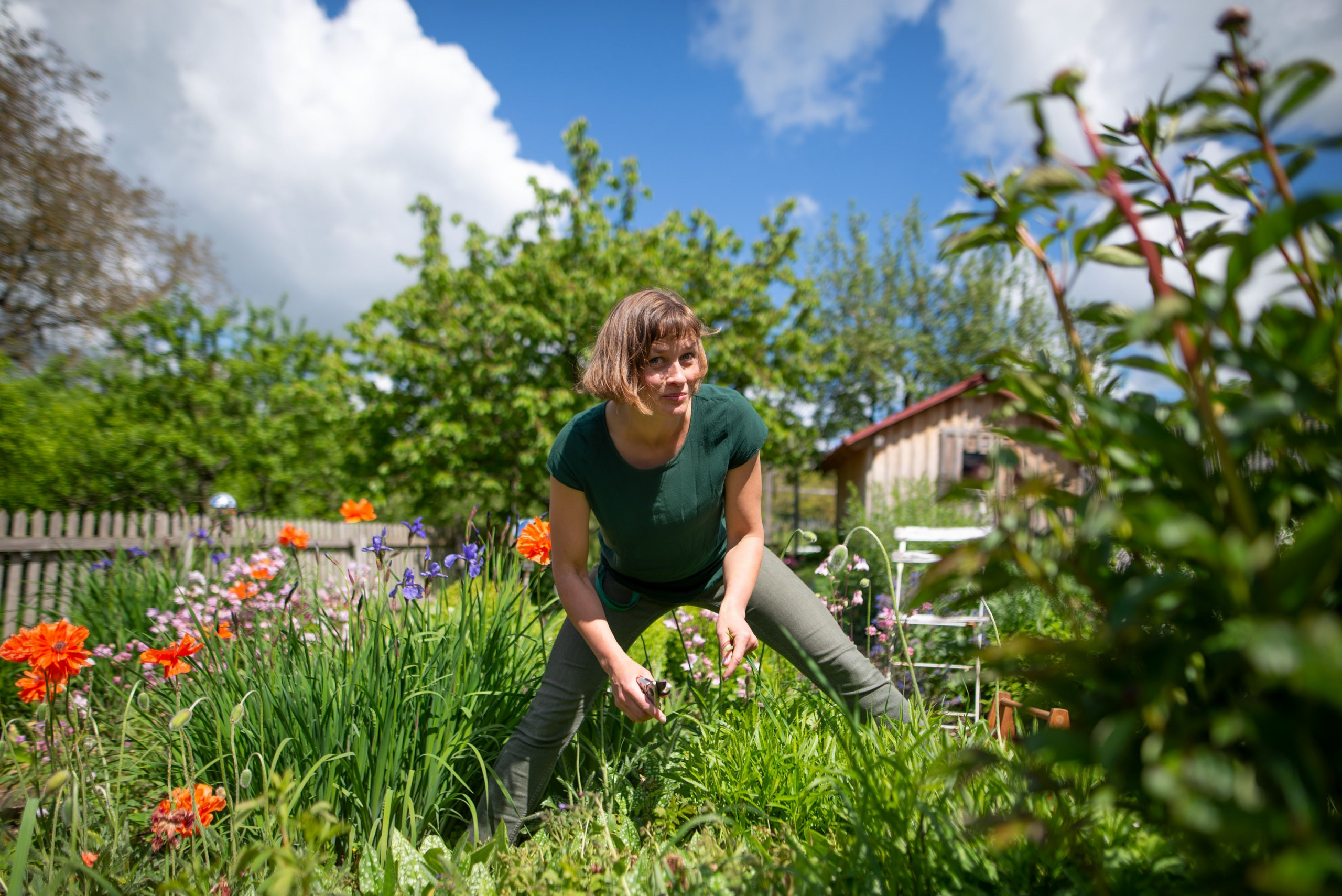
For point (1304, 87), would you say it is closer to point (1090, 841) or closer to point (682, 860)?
point (1090, 841)

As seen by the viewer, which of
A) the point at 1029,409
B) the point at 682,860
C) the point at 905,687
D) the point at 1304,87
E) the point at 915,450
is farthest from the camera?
the point at 915,450

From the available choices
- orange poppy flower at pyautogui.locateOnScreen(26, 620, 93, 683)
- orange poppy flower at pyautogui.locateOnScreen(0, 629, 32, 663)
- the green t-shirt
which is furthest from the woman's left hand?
orange poppy flower at pyautogui.locateOnScreen(0, 629, 32, 663)

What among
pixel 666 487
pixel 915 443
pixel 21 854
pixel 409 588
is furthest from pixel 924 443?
pixel 21 854

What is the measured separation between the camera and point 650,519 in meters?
1.95

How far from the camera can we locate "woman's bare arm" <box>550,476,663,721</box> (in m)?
1.70

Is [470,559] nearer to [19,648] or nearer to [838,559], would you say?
[19,648]

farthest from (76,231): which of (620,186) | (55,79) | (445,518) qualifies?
(620,186)

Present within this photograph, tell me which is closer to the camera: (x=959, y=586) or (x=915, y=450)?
(x=959, y=586)

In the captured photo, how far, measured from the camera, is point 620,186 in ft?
44.0

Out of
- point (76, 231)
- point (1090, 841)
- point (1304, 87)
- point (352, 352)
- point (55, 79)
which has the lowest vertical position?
point (1090, 841)

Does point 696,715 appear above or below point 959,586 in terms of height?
below

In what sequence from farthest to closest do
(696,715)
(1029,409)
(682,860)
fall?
(696,715)
(682,860)
(1029,409)

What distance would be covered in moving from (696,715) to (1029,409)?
1850 mm

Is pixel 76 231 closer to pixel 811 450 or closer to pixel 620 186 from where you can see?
pixel 620 186
